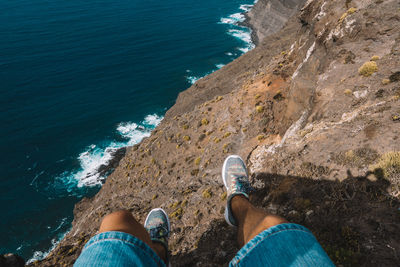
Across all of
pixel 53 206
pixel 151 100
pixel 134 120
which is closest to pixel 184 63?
pixel 151 100

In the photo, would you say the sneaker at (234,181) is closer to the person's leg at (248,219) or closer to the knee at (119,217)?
the person's leg at (248,219)

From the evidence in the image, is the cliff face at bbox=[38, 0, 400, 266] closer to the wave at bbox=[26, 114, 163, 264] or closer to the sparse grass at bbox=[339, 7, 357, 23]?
the sparse grass at bbox=[339, 7, 357, 23]

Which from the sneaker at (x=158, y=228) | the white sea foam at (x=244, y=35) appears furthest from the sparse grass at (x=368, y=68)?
the white sea foam at (x=244, y=35)

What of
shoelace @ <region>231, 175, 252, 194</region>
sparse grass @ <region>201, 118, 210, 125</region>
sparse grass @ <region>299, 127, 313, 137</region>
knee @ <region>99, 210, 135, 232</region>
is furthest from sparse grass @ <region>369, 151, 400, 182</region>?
sparse grass @ <region>201, 118, 210, 125</region>

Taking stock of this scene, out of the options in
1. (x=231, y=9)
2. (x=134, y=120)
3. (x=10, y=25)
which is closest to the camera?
(x=134, y=120)

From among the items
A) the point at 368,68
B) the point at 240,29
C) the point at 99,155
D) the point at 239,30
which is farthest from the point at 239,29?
the point at 368,68

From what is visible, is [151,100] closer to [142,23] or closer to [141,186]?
[141,186]
